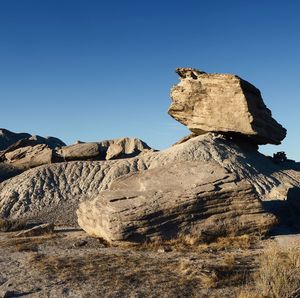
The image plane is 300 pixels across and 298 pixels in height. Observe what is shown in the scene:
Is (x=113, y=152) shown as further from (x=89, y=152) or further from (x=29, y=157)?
(x=29, y=157)

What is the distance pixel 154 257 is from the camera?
13039 millimetres

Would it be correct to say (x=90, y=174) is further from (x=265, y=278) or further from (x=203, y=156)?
(x=265, y=278)

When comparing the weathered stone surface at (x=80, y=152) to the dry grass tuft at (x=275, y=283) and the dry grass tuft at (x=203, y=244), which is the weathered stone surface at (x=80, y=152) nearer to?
the dry grass tuft at (x=203, y=244)

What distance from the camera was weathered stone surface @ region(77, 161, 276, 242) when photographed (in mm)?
14797

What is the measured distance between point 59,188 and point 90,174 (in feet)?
8.54

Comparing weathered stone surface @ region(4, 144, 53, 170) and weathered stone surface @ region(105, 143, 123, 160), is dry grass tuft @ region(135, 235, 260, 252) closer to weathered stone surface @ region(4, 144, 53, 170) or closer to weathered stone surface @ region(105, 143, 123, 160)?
weathered stone surface @ region(105, 143, 123, 160)

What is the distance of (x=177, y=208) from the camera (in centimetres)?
1526

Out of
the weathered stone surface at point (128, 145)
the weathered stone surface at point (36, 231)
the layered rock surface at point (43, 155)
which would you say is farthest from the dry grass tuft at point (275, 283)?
the weathered stone surface at point (128, 145)

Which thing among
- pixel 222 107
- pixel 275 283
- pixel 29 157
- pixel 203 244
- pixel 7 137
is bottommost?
pixel 275 283

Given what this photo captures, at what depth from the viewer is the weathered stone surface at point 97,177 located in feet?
91.6

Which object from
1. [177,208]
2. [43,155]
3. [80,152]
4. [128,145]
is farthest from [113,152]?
[177,208]

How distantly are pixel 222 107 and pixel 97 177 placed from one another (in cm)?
1065

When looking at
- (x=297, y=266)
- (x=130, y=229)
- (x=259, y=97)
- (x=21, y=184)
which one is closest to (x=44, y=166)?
(x=21, y=184)

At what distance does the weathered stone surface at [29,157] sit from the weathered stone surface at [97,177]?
6.26 feet
